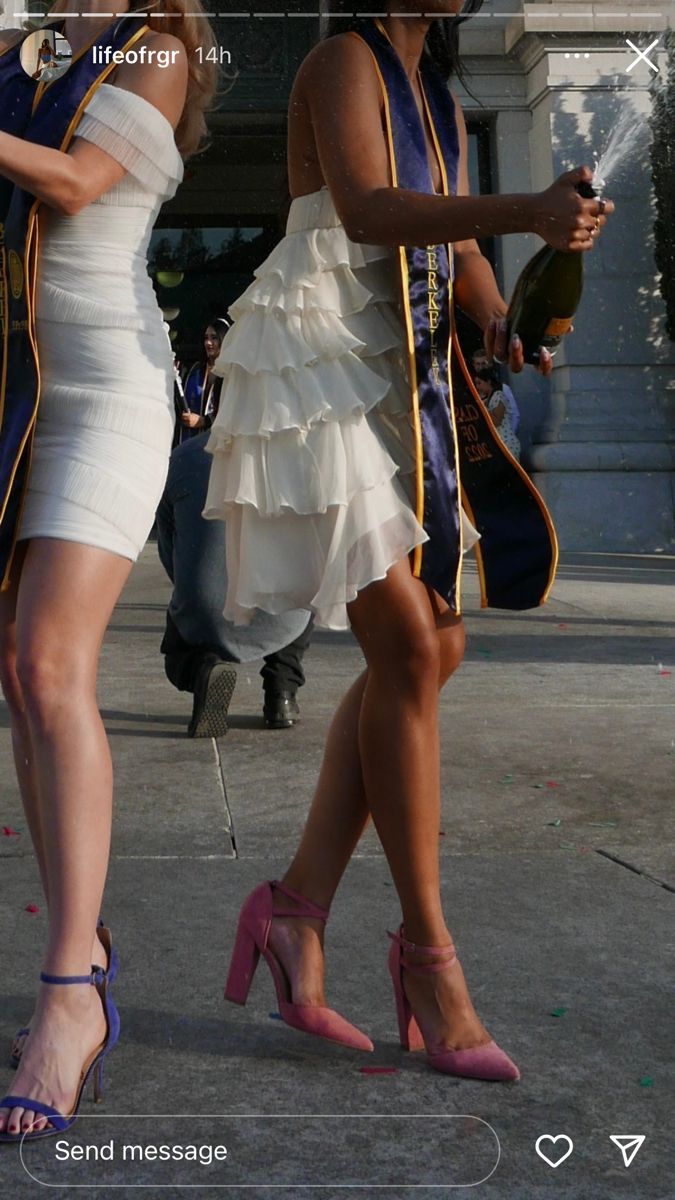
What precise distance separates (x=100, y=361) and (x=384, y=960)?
4.48 ft

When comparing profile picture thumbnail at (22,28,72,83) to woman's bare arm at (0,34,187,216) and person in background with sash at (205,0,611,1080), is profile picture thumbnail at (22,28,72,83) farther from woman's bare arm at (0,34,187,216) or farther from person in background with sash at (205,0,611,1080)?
person in background with sash at (205,0,611,1080)

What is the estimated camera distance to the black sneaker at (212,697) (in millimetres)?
5516

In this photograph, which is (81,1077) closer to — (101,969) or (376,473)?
(101,969)

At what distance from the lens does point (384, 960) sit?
10.5 feet

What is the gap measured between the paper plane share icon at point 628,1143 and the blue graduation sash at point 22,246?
1.29 m

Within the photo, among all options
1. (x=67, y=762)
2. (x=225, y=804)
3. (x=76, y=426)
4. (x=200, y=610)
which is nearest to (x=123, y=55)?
(x=76, y=426)

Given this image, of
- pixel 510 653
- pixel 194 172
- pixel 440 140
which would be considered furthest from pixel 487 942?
pixel 194 172

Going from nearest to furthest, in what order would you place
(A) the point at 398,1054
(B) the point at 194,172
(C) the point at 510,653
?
(A) the point at 398,1054, (C) the point at 510,653, (B) the point at 194,172

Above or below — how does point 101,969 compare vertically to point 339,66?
below

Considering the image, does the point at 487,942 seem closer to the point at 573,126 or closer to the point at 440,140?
the point at 440,140

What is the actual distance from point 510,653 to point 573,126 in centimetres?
956

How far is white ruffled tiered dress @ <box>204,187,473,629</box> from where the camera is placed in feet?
8.64

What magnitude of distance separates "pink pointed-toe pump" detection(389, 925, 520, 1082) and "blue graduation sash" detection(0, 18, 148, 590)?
0.92 m

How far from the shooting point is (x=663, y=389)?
16.0 meters
